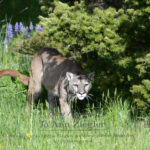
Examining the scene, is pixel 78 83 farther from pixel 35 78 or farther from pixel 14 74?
pixel 14 74

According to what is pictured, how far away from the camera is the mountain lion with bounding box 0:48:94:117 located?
630cm

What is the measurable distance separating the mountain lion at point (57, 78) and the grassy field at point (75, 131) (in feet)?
1.46

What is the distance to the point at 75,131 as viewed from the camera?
5250mm

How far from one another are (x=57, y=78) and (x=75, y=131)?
180 cm

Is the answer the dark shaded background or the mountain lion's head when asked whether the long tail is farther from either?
the dark shaded background

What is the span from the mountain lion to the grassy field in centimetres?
45

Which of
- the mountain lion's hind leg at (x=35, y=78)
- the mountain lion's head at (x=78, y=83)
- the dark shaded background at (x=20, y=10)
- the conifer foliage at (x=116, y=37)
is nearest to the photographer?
the conifer foliage at (x=116, y=37)

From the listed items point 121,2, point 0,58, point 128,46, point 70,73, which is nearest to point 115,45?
point 128,46

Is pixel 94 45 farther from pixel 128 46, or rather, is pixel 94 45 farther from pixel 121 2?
pixel 121 2

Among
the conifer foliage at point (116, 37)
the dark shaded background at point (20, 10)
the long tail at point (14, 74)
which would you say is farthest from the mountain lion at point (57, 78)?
the dark shaded background at point (20, 10)

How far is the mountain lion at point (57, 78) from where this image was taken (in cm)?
630

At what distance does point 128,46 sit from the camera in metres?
5.90

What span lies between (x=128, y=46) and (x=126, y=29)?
0.25 m

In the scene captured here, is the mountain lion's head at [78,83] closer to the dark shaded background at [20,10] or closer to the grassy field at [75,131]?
the grassy field at [75,131]
